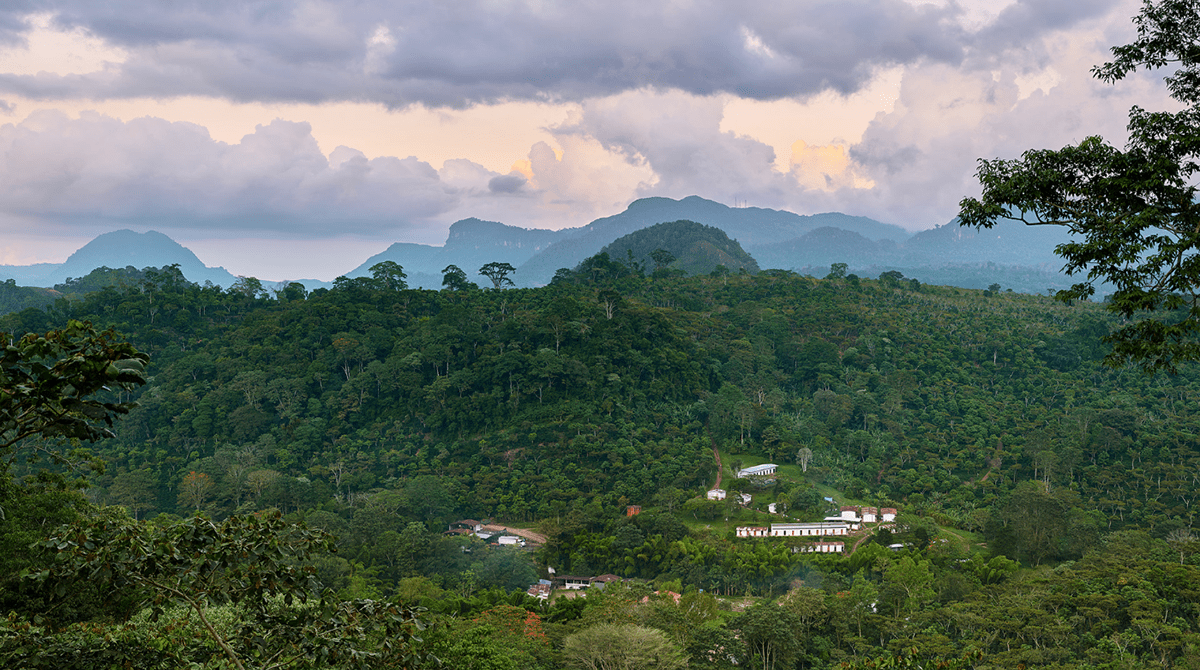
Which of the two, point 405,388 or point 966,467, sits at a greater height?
point 405,388

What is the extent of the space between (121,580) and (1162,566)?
2262cm

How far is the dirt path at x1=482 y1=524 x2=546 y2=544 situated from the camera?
2575cm

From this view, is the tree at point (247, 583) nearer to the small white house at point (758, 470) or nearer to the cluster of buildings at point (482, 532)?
the cluster of buildings at point (482, 532)

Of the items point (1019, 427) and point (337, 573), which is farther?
point (1019, 427)

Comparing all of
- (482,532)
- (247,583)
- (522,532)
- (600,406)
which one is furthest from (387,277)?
(247,583)

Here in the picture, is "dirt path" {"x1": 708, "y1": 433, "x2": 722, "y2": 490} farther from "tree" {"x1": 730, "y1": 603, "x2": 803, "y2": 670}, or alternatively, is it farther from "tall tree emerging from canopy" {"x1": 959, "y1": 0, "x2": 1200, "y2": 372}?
"tall tree emerging from canopy" {"x1": 959, "y1": 0, "x2": 1200, "y2": 372}

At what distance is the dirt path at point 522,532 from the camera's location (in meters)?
25.7

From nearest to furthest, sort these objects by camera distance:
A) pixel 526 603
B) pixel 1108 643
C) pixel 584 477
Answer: pixel 1108 643 → pixel 526 603 → pixel 584 477

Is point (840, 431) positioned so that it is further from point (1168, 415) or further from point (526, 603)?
point (526, 603)

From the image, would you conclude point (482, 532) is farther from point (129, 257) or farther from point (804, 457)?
point (129, 257)

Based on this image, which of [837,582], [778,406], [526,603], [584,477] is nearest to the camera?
[526,603]

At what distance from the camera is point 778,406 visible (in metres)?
Result: 37.5

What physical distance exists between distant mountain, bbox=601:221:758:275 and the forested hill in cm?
4536

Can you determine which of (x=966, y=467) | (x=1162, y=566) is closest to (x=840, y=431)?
(x=966, y=467)
